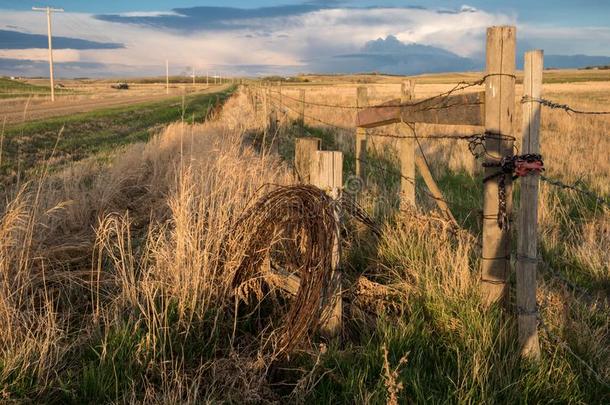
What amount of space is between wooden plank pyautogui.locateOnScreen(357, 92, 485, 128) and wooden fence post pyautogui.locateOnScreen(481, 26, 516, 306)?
21 centimetres

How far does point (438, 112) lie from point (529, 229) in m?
1.67

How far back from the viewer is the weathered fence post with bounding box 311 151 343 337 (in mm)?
3867

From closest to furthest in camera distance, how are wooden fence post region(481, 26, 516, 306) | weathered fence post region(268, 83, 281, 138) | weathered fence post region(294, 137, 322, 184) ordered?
1. wooden fence post region(481, 26, 516, 306)
2. weathered fence post region(294, 137, 322, 184)
3. weathered fence post region(268, 83, 281, 138)

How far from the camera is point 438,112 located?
4.96 metres

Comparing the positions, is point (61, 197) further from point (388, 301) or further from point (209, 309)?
point (388, 301)

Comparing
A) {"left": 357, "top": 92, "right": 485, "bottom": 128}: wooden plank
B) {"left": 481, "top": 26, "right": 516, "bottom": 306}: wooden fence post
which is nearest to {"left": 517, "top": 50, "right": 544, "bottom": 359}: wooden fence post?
{"left": 481, "top": 26, "right": 516, "bottom": 306}: wooden fence post

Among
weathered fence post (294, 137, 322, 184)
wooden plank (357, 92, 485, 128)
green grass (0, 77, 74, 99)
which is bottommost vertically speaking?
weathered fence post (294, 137, 322, 184)

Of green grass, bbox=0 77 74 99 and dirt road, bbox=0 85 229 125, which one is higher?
green grass, bbox=0 77 74 99

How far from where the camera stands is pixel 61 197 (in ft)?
21.2

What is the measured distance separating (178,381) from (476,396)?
160 centimetres

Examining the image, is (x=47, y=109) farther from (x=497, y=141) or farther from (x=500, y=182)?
(x=500, y=182)

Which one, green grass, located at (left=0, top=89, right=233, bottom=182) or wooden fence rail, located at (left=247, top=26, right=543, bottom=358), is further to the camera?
green grass, located at (left=0, top=89, right=233, bottom=182)

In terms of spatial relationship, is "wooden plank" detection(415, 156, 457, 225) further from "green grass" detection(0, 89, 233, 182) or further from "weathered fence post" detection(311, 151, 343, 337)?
"green grass" detection(0, 89, 233, 182)

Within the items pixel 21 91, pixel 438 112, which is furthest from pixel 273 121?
pixel 21 91
